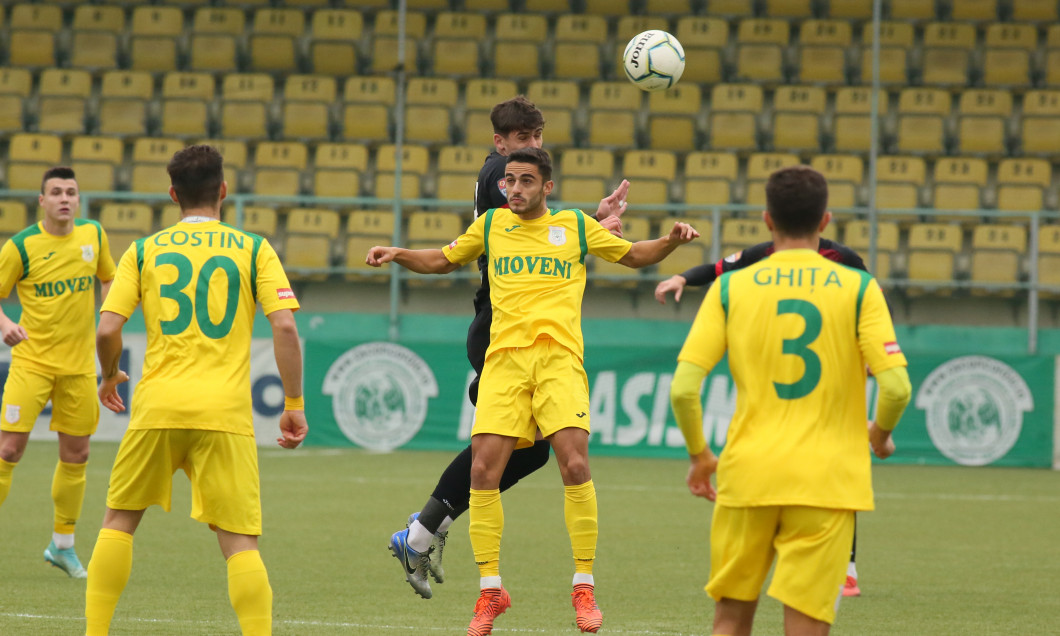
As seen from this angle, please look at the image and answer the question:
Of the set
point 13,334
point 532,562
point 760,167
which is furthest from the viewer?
point 760,167

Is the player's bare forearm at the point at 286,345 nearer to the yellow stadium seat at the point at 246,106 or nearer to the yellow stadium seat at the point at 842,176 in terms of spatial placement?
the yellow stadium seat at the point at 842,176

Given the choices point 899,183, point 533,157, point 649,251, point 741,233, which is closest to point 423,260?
point 533,157

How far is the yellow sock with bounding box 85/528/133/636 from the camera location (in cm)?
482

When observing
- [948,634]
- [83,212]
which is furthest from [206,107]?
[948,634]

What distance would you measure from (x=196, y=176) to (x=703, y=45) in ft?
51.9

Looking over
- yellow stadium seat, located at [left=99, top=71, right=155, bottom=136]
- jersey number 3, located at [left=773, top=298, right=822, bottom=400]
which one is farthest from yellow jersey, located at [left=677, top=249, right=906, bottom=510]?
yellow stadium seat, located at [left=99, top=71, right=155, bottom=136]

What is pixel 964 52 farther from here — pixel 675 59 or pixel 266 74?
pixel 675 59

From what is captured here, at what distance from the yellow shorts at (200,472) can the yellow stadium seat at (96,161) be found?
14214mm

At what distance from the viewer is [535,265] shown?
5.84m

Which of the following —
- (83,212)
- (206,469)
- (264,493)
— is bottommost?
(264,493)

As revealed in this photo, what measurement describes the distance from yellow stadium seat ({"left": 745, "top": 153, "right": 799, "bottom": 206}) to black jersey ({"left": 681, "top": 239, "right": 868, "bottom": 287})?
11670mm

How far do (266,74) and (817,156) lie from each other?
26.6 ft

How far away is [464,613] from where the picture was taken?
6.51m

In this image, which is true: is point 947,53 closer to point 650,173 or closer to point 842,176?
point 842,176
